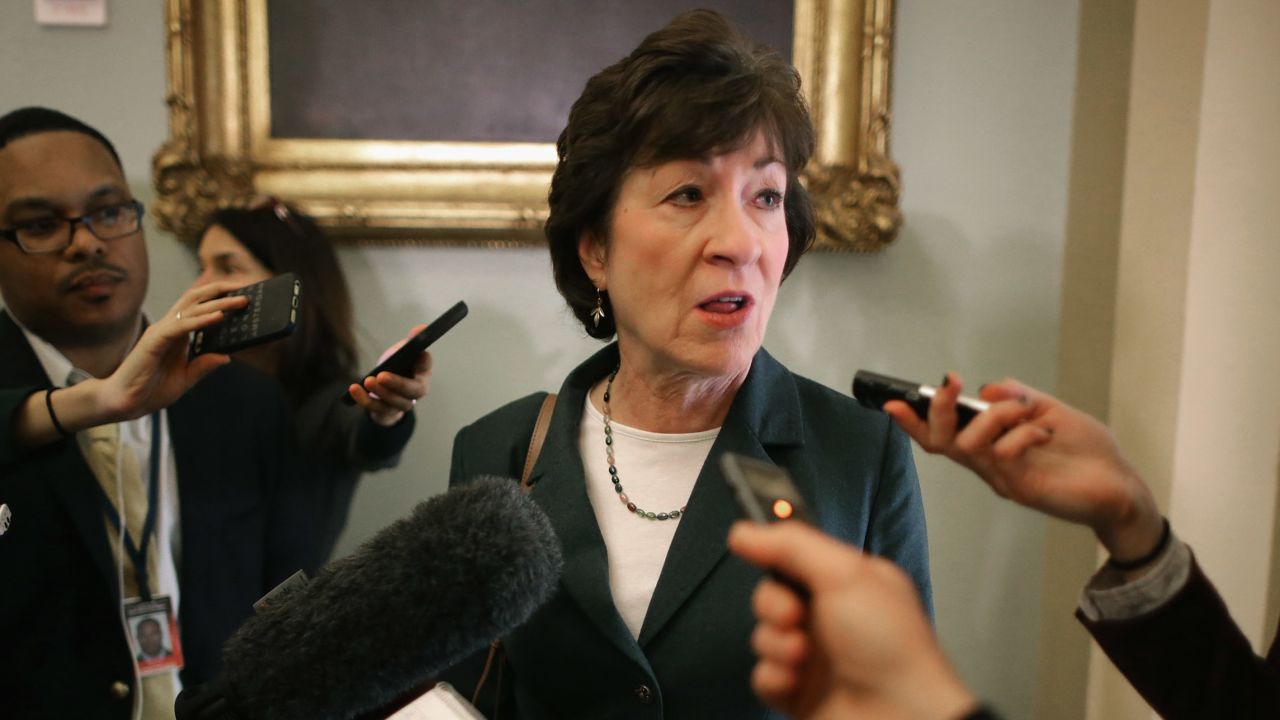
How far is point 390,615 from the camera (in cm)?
76

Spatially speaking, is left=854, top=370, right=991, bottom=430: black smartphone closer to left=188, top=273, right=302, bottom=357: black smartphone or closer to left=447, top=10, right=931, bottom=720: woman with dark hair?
left=447, top=10, right=931, bottom=720: woman with dark hair

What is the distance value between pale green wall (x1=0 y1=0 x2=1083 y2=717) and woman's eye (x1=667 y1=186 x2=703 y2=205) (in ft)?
2.58

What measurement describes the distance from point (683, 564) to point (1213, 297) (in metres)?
1.02

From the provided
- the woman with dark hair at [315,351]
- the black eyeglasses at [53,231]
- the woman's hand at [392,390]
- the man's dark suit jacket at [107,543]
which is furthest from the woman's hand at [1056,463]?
the black eyeglasses at [53,231]

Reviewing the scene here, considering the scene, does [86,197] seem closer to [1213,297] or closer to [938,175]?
[938,175]

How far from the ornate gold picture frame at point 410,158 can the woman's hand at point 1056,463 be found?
3.32ft

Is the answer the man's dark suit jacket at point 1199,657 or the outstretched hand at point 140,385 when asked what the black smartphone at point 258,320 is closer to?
the outstretched hand at point 140,385

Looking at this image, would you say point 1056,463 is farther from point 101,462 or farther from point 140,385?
point 101,462

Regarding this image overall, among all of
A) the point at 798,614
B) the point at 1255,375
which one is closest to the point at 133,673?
the point at 798,614

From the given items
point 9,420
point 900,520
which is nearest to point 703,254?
point 900,520

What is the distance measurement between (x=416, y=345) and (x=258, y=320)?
22 cm

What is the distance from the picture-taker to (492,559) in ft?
2.59

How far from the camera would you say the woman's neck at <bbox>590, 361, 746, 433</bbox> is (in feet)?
3.86

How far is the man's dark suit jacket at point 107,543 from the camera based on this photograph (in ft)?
4.05
